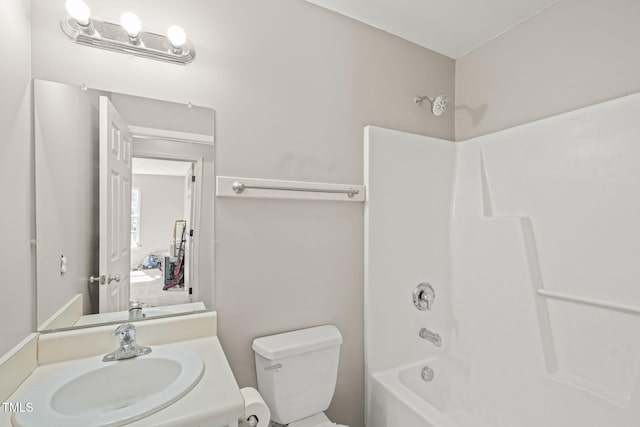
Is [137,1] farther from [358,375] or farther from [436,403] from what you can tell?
[436,403]

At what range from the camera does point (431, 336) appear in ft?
5.93

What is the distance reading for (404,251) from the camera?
1871mm

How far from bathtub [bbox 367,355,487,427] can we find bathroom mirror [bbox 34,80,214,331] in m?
1.01

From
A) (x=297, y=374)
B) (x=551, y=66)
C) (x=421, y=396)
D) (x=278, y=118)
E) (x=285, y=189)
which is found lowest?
(x=421, y=396)

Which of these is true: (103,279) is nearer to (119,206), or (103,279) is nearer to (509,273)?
(119,206)

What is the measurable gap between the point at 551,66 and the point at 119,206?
218cm

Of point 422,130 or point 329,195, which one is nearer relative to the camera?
point 329,195

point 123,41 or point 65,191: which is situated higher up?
point 123,41

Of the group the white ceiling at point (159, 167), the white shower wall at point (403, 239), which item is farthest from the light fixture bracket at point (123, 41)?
the white shower wall at point (403, 239)

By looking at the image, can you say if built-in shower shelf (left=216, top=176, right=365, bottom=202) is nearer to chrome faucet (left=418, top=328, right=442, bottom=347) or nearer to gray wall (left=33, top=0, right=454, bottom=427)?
gray wall (left=33, top=0, right=454, bottom=427)

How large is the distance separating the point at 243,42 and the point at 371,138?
805 mm

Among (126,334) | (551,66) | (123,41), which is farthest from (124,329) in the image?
(551,66)

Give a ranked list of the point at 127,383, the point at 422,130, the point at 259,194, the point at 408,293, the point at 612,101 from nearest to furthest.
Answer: the point at 127,383 < the point at 612,101 < the point at 259,194 < the point at 408,293 < the point at 422,130

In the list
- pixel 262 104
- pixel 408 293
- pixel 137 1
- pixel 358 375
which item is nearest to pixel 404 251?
pixel 408 293
